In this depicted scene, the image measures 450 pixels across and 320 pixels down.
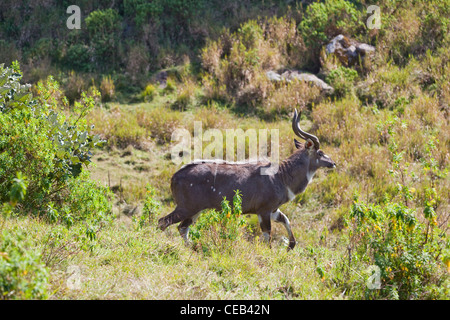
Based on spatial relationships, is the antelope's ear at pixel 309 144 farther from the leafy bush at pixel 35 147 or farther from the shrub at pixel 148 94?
the shrub at pixel 148 94

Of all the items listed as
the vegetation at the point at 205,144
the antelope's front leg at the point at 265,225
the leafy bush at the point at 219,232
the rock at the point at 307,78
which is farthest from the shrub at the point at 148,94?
the leafy bush at the point at 219,232

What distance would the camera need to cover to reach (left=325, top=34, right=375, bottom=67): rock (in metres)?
17.1

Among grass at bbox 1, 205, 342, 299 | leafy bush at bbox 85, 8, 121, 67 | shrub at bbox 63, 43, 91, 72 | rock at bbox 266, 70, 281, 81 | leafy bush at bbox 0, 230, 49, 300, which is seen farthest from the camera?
leafy bush at bbox 85, 8, 121, 67

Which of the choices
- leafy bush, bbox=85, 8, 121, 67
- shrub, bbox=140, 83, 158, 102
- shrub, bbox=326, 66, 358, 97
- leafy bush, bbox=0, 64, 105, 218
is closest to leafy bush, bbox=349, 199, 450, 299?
leafy bush, bbox=0, 64, 105, 218

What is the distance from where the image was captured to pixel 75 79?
16.5 m

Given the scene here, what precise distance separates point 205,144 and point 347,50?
6170 mm

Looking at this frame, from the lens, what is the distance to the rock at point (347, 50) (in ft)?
56.1

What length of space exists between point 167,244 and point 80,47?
467 inches

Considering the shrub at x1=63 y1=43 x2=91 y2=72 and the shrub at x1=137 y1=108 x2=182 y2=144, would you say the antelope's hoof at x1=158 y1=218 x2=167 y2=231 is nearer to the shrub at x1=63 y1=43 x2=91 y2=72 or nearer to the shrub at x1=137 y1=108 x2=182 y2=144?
the shrub at x1=137 y1=108 x2=182 y2=144

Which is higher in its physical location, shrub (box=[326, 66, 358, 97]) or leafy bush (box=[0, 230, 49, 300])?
leafy bush (box=[0, 230, 49, 300])

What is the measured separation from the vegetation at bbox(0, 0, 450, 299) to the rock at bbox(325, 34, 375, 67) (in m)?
0.25

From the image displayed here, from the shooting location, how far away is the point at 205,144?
14414 mm

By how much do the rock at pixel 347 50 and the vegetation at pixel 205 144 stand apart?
25 cm

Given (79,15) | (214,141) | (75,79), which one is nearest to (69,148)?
(214,141)
